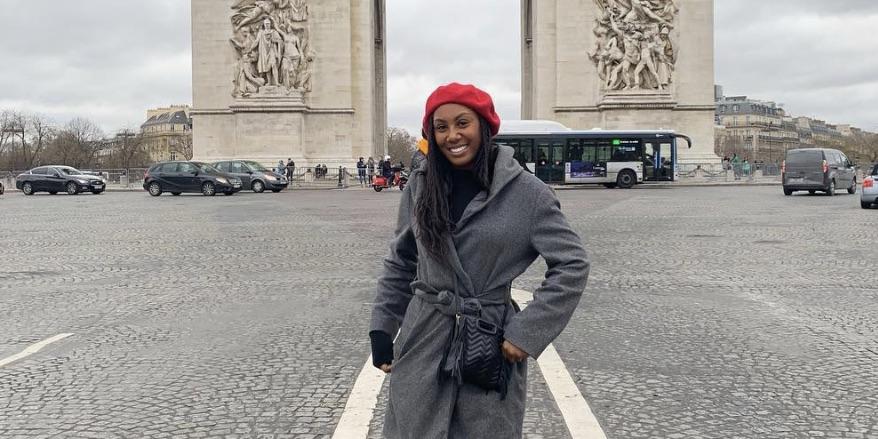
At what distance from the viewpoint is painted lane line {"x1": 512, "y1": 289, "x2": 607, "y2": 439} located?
145 inches

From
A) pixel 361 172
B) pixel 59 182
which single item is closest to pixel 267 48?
pixel 361 172

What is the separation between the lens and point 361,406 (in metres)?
4.05

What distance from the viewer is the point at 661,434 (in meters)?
3.63

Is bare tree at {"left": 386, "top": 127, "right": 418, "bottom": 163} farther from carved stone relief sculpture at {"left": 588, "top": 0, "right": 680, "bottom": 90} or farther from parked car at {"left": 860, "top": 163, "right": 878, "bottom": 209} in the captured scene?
parked car at {"left": 860, "top": 163, "right": 878, "bottom": 209}

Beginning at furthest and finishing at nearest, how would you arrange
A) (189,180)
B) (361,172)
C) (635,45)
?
(361,172), (635,45), (189,180)

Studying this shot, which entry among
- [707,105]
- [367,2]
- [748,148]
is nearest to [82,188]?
[367,2]

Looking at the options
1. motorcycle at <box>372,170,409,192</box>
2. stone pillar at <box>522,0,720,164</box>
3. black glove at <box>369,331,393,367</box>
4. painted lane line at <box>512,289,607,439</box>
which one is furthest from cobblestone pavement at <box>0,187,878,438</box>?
stone pillar at <box>522,0,720,164</box>

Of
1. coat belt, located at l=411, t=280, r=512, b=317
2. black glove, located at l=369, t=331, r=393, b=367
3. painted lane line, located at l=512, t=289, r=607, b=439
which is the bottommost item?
painted lane line, located at l=512, t=289, r=607, b=439

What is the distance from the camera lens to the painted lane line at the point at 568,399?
367cm

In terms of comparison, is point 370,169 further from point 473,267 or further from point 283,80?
point 473,267

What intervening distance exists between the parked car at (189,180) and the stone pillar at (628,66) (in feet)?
41.7

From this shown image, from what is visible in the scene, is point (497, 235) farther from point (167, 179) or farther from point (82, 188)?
point (82, 188)

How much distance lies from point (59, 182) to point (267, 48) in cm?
980

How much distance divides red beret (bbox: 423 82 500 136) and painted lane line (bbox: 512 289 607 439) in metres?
1.76
